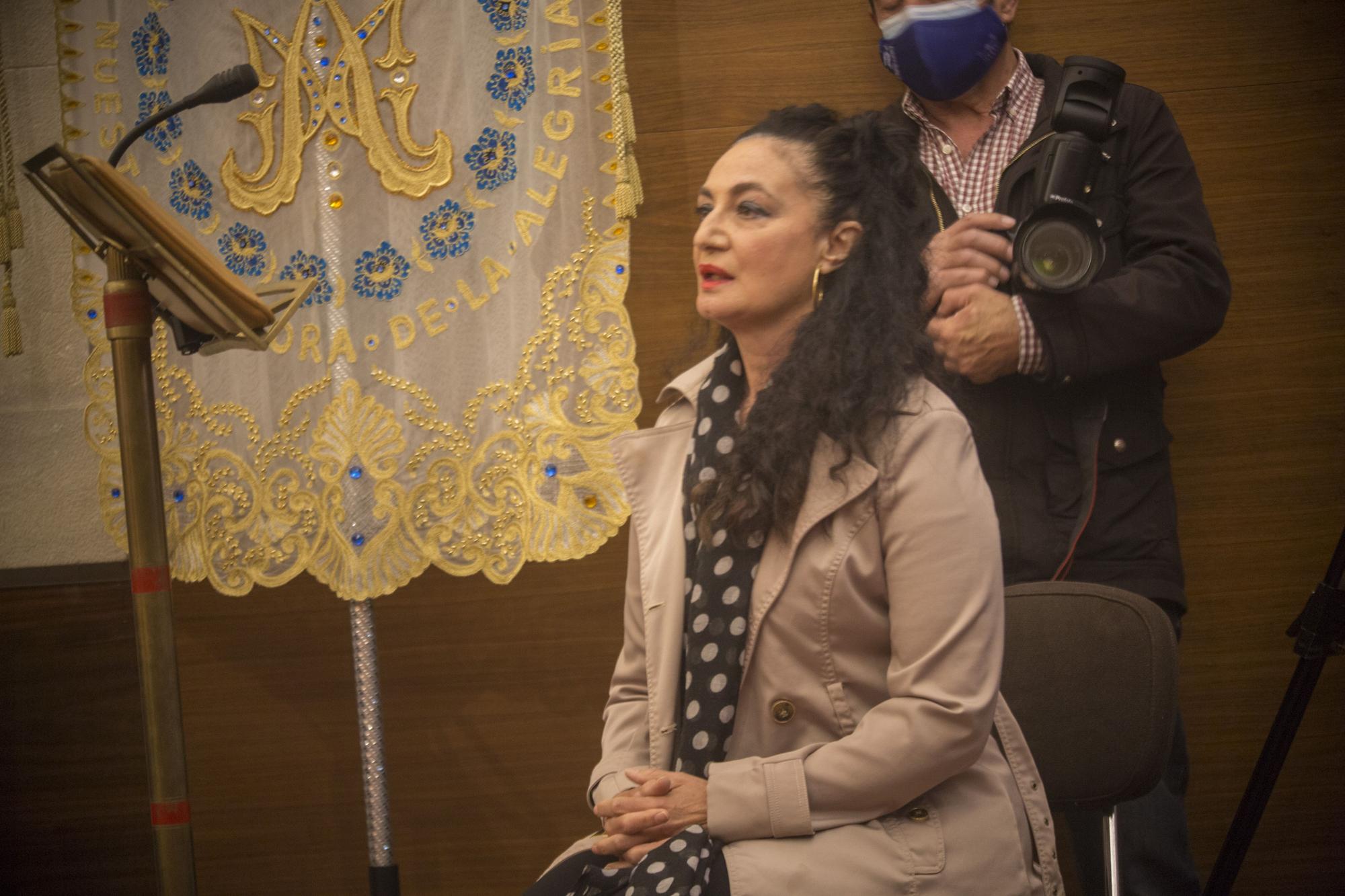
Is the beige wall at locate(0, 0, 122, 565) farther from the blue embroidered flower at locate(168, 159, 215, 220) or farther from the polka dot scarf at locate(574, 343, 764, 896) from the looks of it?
the polka dot scarf at locate(574, 343, 764, 896)

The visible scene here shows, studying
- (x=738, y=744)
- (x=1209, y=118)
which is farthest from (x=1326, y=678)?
(x=738, y=744)

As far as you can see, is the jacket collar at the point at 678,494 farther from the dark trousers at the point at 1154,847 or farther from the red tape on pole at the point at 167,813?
the dark trousers at the point at 1154,847

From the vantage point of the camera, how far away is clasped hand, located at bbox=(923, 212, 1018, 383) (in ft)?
5.72

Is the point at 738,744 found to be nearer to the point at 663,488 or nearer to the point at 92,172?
the point at 663,488

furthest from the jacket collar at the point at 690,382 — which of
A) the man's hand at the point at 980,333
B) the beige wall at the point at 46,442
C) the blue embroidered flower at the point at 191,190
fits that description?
the beige wall at the point at 46,442

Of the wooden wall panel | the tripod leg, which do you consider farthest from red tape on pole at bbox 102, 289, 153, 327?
the tripod leg

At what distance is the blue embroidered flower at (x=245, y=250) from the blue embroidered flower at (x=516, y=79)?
0.48 meters

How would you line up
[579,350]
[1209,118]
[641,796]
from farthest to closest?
[1209,118] < [579,350] < [641,796]

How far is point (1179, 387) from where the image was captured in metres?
2.29

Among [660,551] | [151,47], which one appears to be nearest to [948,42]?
[660,551]

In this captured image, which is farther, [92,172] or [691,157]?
[691,157]

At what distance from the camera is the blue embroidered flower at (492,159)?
78.4 inches

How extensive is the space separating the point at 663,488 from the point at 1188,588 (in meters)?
1.31

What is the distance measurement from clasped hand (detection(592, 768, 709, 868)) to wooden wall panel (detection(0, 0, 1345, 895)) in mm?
1010
